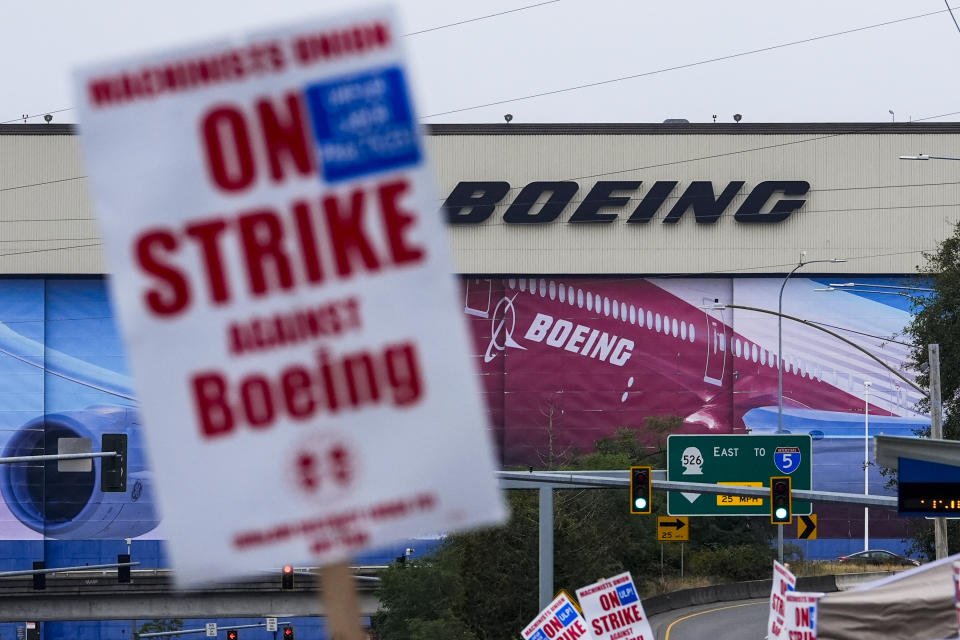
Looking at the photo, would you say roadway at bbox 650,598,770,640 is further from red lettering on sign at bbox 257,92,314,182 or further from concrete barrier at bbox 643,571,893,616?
red lettering on sign at bbox 257,92,314,182

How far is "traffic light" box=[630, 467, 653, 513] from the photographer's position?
103 ft

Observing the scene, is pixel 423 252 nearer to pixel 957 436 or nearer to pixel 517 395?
pixel 957 436

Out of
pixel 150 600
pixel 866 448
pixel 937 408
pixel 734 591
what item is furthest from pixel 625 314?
pixel 937 408

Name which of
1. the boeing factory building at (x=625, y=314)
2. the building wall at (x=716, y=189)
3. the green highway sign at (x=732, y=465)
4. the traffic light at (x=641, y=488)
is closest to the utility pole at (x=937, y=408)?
the green highway sign at (x=732, y=465)

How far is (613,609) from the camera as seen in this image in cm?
2016

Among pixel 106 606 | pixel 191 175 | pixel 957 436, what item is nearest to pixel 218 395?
pixel 191 175

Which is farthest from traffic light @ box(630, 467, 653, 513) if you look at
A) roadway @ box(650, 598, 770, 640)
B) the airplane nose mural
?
the airplane nose mural

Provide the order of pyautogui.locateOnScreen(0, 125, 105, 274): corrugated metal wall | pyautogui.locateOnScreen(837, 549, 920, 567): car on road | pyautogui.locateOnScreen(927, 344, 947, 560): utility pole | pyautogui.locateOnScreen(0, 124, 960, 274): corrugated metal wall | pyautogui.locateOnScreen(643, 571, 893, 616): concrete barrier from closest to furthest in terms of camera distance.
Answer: pyautogui.locateOnScreen(927, 344, 947, 560): utility pole → pyautogui.locateOnScreen(643, 571, 893, 616): concrete barrier → pyautogui.locateOnScreen(837, 549, 920, 567): car on road → pyautogui.locateOnScreen(0, 124, 960, 274): corrugated metal wall → pyautogui.locateOnScreen(0, 125, 105, 274): corrugated metal wall

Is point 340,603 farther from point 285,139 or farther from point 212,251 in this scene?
point 285,139

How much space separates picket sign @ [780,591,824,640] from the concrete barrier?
119 feet

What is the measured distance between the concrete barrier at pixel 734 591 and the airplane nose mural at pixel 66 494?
32507mm

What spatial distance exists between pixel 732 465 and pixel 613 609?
1785cm

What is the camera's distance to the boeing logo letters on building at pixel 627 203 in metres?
77.5

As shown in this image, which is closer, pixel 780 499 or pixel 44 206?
pixel 780 499
